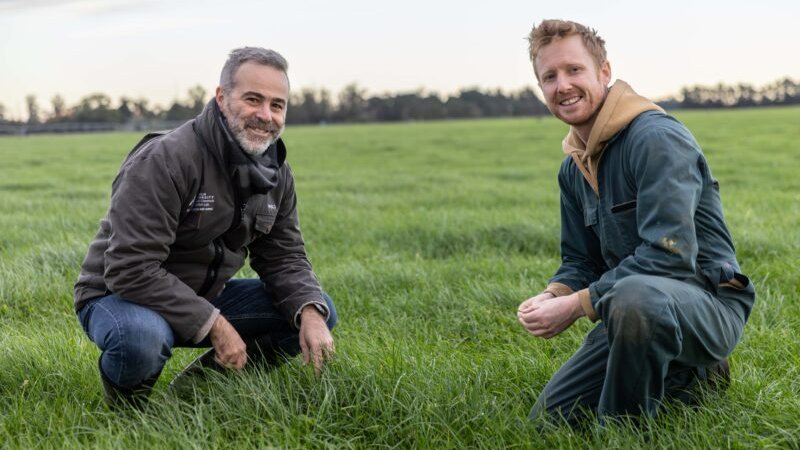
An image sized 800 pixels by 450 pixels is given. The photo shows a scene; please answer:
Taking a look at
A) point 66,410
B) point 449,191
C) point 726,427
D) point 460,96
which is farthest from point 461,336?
point 460,96

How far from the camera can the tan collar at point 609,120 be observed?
9.67 feet

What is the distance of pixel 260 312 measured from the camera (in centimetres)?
368

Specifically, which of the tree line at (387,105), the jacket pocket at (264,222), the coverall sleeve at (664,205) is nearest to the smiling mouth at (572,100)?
the coverall sleeve at (664,205)

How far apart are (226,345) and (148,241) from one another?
55 cm

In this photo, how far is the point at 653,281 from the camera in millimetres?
2631

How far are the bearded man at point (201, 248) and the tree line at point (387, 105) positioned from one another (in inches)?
4047

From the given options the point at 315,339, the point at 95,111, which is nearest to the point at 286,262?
the point at 315,339

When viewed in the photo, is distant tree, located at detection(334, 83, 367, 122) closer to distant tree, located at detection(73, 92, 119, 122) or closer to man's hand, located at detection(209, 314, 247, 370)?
distant tree, located at detection(73, 92, 119, 122)

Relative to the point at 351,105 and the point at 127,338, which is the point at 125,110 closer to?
the point at 351,105

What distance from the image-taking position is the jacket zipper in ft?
11.2

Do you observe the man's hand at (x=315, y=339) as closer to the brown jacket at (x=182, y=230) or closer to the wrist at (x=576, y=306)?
the brown jacket at (x=182, y=230)

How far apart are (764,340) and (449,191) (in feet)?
27.4

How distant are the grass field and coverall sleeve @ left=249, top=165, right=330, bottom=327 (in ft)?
1.05

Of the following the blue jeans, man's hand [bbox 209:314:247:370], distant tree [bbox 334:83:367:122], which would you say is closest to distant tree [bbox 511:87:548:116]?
distant tree [bbox 334:83:367:122]
